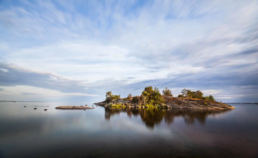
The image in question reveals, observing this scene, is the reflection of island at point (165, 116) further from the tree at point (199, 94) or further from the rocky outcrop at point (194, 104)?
the tree at point (199, 94)

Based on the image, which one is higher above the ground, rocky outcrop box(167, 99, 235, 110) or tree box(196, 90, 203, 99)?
tree box(196, 90, 203, 99)

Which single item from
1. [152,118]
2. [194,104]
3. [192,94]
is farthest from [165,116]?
[192,94]

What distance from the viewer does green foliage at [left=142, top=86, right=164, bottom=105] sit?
100 metres

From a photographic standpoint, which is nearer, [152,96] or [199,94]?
[152,96]

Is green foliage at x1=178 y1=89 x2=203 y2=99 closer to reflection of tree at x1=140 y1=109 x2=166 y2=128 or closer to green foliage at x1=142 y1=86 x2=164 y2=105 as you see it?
green foliage at x1=142 y1=86 x2=164 y2=105

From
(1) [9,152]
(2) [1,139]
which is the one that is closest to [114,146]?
(1) [9,152]

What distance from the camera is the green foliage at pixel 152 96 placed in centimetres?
10019

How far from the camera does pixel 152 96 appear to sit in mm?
105062

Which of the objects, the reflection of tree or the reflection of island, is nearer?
the reflection of tree

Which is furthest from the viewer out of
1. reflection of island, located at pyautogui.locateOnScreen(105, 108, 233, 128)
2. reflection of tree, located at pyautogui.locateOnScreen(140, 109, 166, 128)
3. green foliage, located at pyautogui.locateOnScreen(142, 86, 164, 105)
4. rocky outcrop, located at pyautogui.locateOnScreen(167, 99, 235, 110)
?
green foliage, located at pyautogui.locateOnScreen(142, 86, 164, 105)

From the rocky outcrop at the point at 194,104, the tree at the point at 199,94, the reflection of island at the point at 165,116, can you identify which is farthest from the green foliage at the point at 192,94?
the reflection of island at the point at 165,116

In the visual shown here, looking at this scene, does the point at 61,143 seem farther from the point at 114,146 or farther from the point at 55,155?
the point at 114,146

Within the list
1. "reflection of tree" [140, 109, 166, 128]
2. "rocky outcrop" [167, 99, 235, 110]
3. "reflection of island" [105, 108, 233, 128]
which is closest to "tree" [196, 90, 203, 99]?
"rocky outcrop" [167, 99, 235, 110]

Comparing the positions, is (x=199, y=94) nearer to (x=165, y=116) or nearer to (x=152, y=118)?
(x=165, y=116)
